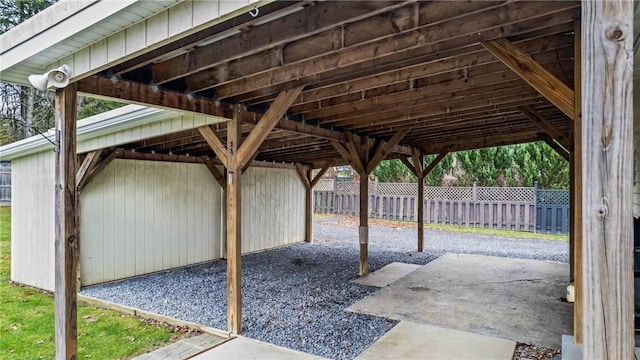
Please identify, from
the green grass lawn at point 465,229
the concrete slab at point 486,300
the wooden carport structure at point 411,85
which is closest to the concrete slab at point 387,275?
the concrete slab at point 486,300

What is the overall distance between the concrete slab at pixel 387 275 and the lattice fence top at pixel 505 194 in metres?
6.44

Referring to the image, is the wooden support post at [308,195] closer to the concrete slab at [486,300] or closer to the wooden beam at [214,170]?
the wooden beam at [214,170]

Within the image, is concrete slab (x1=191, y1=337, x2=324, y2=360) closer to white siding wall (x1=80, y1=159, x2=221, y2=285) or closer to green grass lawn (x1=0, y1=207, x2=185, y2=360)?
green grass lawn (x1=0, y1=207, x2=185, y2=360)

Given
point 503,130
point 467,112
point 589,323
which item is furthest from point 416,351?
point 503,130

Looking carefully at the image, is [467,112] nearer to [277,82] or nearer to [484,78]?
[484,78]

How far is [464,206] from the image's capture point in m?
12.7

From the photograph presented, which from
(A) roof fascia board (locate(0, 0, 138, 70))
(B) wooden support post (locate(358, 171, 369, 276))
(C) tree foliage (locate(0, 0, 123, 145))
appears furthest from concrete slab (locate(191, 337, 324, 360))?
(C) tree foliage (locate(0, 0, 123, 145))

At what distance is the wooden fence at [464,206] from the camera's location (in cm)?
Answer: 1145

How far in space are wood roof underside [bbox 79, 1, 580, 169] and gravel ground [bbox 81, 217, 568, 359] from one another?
88.2 inches

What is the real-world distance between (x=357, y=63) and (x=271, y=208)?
7.16 metres

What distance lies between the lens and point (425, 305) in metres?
4.75

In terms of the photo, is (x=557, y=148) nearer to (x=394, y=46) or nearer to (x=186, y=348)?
(x=394, y=46)

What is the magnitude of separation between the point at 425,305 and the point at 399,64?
313 cm

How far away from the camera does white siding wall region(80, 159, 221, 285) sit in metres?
5.96
